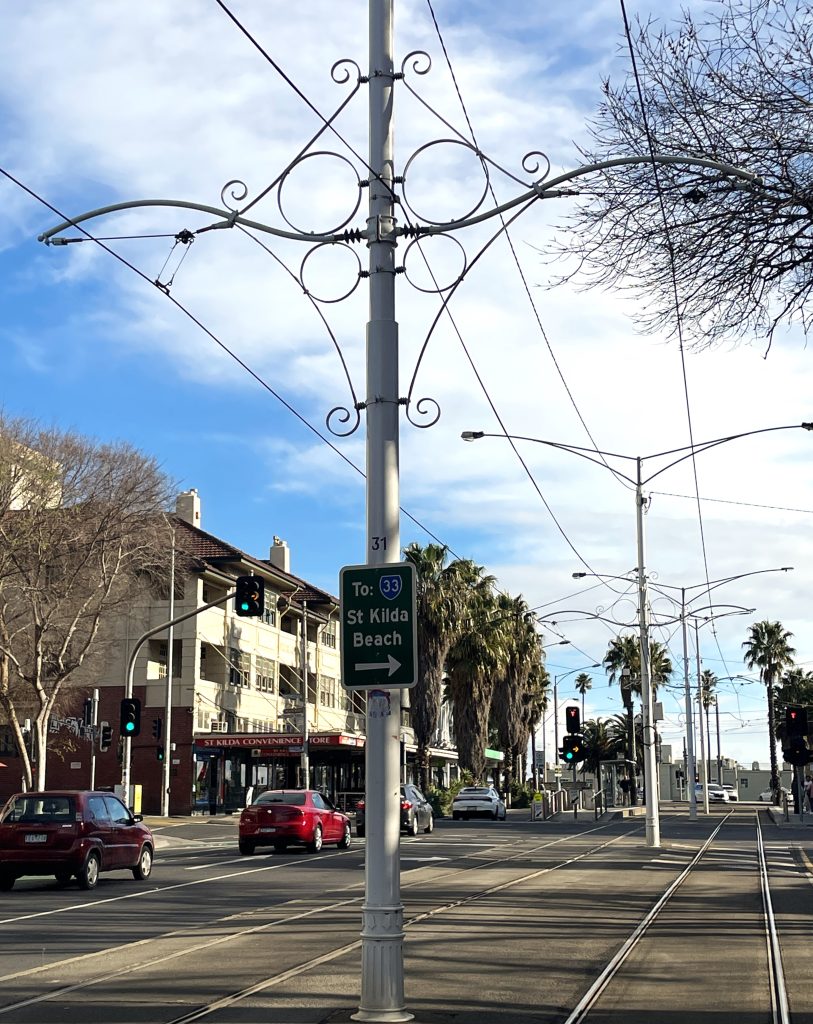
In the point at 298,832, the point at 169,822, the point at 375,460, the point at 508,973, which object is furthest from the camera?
the point at 169,822

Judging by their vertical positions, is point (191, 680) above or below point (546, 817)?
above

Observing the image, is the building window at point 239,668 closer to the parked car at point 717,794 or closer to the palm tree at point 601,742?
the parked car at point 717,794

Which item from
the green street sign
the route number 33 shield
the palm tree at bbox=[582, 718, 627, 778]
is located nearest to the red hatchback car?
the green street sign

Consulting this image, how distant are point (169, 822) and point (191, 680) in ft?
31.9

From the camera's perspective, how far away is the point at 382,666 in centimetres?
891

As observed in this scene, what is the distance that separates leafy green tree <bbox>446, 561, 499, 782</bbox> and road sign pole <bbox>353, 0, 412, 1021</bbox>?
1934 inches

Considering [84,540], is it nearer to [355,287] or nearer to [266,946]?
[266,946]

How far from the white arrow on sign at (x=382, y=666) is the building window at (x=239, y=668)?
49.7 m

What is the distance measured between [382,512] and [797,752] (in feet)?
98.6

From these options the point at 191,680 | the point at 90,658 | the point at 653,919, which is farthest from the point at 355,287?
the point at 191,680

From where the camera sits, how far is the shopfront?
5344 cm

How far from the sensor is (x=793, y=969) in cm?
1173

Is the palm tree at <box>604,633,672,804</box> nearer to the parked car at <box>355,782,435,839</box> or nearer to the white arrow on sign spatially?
the parked car at <box>355,782,435,839</box>

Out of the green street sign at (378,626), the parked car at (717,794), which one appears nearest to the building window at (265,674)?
the parked car at (717,794)
